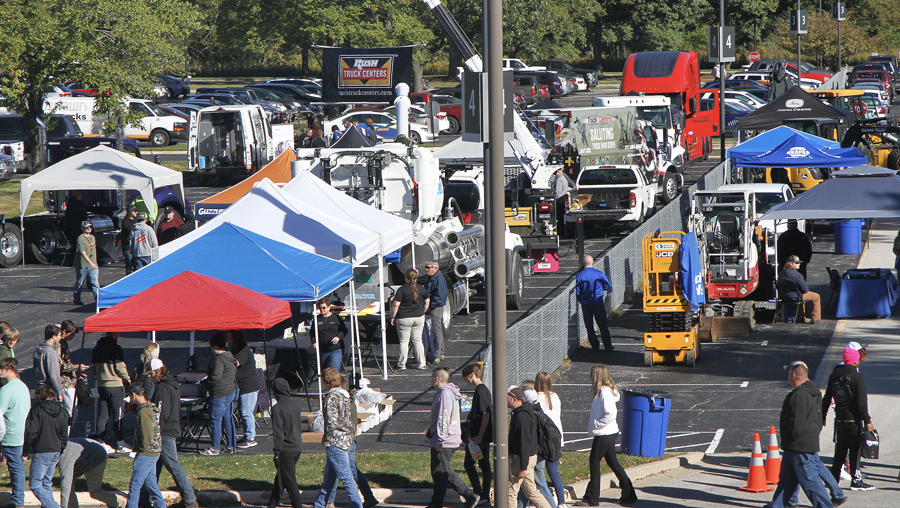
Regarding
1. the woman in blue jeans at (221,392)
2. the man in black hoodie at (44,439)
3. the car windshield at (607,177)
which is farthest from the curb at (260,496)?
the car windshield at (607,177)

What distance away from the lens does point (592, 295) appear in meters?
17.2

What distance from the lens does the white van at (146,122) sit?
1693 inches

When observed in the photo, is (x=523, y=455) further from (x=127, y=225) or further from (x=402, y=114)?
(x=127, y=225)

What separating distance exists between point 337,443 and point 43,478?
3130mm

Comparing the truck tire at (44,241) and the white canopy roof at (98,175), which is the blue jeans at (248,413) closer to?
the white canopy roof at (98,175)

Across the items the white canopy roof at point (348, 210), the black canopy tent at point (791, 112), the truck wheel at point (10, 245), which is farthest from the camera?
the black canopy tent at point (791, 112)

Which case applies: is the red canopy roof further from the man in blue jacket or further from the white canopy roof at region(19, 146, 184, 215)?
the white canopy roof at region(19, 146, 184, 215)

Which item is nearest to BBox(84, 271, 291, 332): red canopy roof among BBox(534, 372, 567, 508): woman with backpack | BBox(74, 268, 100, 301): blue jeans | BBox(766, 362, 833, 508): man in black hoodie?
BBox(534, 372, 567, 508): woman with backpack

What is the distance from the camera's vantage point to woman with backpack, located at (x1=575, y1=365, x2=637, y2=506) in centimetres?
1052

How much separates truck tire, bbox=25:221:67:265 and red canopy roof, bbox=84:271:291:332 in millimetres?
13256

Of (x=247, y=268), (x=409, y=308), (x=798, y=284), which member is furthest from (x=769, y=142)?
(x=247, y=268)

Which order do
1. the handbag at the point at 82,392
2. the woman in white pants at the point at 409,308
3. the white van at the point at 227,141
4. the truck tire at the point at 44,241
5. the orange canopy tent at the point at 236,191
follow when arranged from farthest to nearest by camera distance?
the white van at the point at 227,141 → the truck tire at the point at 44,241 → the orange canopy tent at the point at 236,191 → the woman in white pants at the point at 409,308 → the handbag at the point at 82,392

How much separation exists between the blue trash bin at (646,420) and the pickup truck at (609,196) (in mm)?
13454

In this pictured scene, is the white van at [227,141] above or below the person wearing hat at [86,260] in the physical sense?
above
